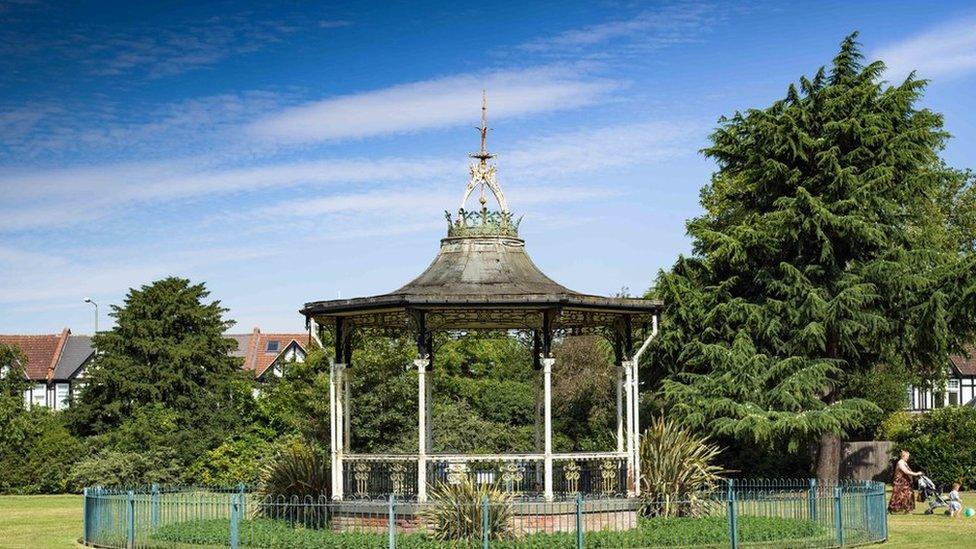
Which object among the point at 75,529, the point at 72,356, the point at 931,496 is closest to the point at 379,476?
the point at 75,529

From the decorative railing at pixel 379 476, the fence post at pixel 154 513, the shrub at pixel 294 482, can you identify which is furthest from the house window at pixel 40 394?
the decorative railing at pixel 379 476

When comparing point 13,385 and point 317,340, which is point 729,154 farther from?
point 13,385

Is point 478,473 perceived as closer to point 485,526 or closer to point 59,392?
point 485,526

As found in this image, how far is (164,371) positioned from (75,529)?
24827 millimetres

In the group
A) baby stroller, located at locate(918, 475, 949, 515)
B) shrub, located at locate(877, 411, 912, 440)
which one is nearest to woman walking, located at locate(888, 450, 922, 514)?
baby stroller, located at locate(918, 475, 949, 515)

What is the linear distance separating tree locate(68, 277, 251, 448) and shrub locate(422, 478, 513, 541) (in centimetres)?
3273

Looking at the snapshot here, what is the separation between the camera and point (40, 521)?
1384 inches

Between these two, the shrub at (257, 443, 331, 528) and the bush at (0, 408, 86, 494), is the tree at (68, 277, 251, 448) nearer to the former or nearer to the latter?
the bush at (0, 408, 86, 494)

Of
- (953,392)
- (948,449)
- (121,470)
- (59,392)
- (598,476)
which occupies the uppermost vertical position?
(59,392)

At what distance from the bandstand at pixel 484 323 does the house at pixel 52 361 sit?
6316cm

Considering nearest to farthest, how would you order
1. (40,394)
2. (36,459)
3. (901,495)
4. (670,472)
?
(670,472), (901,495), (36,459), (40,394)

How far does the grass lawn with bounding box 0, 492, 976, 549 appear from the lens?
26.0 meters

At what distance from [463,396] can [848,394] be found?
589 inches

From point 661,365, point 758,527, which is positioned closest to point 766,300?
point 661,365
